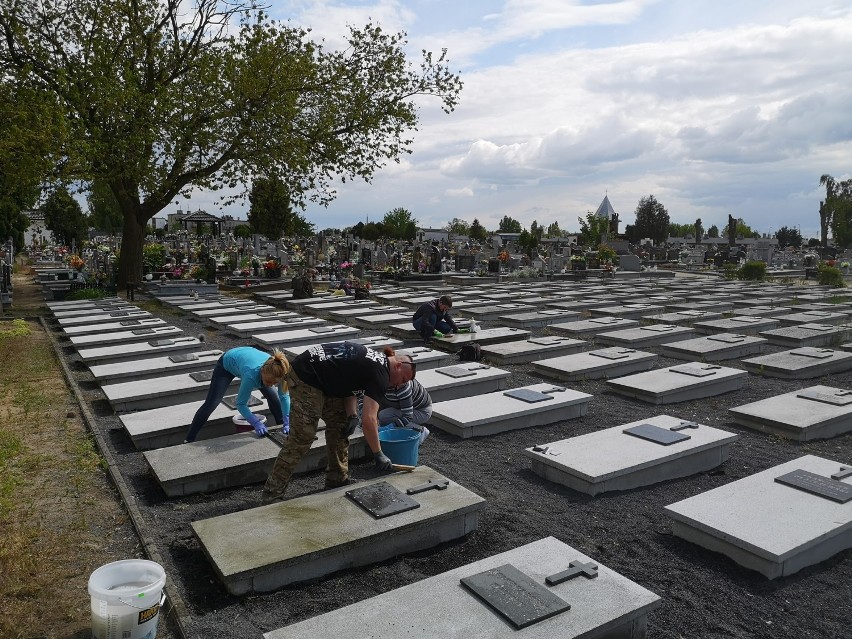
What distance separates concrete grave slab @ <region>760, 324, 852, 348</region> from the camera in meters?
11.8

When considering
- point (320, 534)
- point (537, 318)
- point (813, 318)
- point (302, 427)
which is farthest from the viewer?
point (813, 318)

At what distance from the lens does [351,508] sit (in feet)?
14.4

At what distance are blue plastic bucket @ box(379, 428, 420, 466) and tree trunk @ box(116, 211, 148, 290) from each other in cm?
1680

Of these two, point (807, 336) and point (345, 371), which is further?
point (807, 336)

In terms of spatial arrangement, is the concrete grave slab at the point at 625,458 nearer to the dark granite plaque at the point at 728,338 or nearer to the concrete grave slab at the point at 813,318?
the dark granite plaque at the point at 728,338

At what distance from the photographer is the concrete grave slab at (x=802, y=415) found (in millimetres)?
6570

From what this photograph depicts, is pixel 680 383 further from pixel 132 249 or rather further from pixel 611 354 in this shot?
pixel 132 249

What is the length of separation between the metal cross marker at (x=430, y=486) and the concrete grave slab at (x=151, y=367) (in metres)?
5.32

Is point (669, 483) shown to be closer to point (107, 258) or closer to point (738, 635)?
point (738, 635)

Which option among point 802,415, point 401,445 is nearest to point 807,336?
point 802,415

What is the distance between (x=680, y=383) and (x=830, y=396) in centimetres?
161

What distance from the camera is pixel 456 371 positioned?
856cm

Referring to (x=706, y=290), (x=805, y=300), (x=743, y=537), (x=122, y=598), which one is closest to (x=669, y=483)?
(x=743, y=537)

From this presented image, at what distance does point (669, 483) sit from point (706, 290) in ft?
58.9
